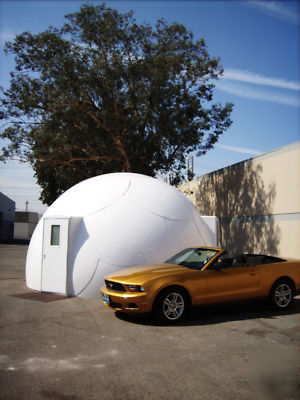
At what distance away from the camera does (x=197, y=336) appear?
627 centimetres

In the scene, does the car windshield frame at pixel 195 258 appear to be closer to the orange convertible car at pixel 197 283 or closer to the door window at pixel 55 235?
the orange convertible car at pixel 197 283

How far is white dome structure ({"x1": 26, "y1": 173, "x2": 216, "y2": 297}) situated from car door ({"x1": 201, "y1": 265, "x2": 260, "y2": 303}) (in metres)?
2.78

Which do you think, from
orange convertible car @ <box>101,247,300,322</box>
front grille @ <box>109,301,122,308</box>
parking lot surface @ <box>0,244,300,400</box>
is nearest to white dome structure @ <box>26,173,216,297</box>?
parking lot surface @ <box>0,244,300,400</box>

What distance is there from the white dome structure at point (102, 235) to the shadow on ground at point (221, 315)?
2.07m

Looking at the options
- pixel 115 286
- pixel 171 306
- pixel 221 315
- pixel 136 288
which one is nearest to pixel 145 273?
pixel 136 288

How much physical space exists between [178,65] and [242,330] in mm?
16764

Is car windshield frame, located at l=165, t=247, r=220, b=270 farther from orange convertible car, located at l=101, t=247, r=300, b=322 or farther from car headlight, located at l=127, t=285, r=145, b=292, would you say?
car headlight, located at l=127, t=285, r=145, b=292

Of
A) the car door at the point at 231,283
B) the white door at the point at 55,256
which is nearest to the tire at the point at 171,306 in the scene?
the car door at the point at 231,283

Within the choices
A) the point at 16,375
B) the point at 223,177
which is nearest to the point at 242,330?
the point at 16,375

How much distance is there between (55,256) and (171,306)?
4.26m

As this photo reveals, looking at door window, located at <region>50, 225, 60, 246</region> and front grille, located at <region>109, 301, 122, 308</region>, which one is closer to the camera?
front grille, located at <region>109, 301, 122, 308</region>

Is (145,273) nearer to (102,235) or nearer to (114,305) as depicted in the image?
(114,305)

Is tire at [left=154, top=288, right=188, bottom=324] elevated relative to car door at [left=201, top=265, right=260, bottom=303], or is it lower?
lower

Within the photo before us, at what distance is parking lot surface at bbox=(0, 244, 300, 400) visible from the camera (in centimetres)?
Result: 406
